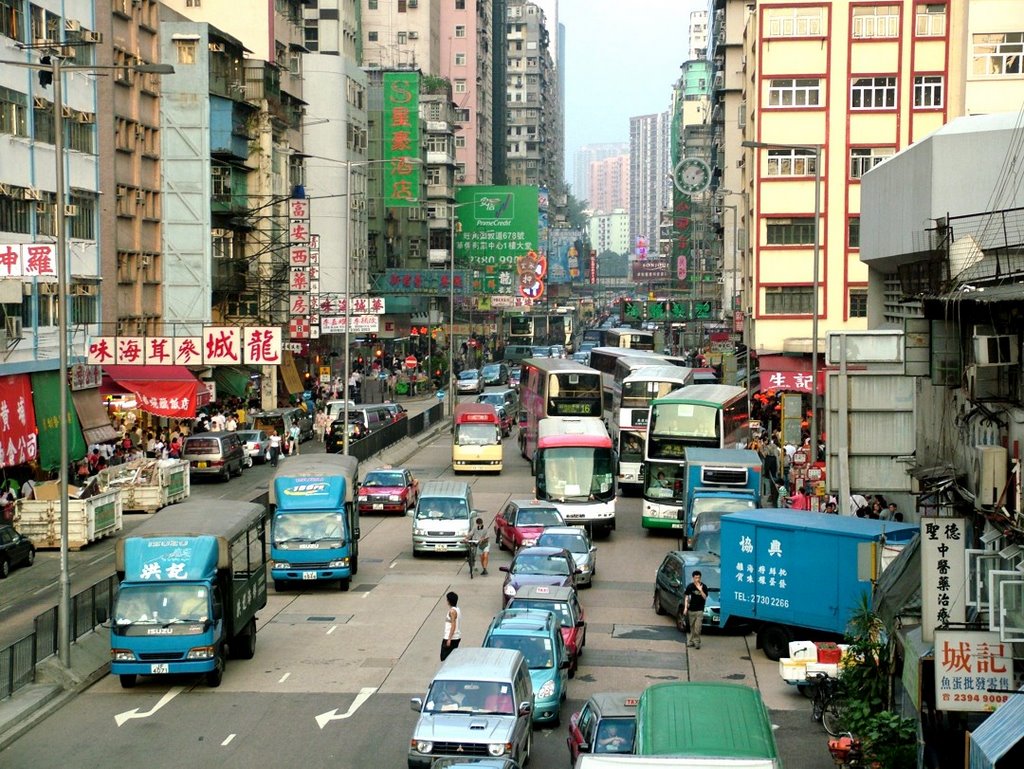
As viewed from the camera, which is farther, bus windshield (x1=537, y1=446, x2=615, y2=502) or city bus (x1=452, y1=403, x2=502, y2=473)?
city bus (x1=452, y1=403, x2=502, y2=473)

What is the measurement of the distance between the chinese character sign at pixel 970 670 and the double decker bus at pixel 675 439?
22.7m

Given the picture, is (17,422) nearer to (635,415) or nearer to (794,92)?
(635,415)

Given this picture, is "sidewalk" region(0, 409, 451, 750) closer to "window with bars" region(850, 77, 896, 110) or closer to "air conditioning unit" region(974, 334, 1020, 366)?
"air conditioning unit" region(974, 334, 1020, 366)

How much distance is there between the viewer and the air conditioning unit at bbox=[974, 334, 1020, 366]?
16188 millimetres

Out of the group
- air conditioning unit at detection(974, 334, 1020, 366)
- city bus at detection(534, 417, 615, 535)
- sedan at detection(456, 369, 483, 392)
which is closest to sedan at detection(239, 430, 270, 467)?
city bus at detection(534, 417, 615, 535)

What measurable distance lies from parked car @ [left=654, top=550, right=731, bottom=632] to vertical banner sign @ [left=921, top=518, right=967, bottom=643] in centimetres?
1038

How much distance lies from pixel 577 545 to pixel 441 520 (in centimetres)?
488

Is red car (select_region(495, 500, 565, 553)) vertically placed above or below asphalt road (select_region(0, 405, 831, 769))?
above

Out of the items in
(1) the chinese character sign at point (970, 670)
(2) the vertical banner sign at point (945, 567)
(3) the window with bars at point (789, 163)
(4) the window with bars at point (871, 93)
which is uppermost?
(4) the window with bars at point (871, 93)

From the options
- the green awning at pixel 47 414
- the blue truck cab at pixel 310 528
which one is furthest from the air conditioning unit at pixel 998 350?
the green awning at pixel 47 414

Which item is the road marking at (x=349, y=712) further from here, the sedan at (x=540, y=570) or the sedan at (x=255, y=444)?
the sedan at (x=255, y=444)

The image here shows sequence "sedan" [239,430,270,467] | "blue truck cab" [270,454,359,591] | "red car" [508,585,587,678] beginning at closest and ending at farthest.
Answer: "red car" [508,585,587,678], "blue truck cab" [270,454,359,591], "sedan" [239,430,270,467]

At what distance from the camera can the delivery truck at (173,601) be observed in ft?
74.1

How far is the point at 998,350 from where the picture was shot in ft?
53.4
